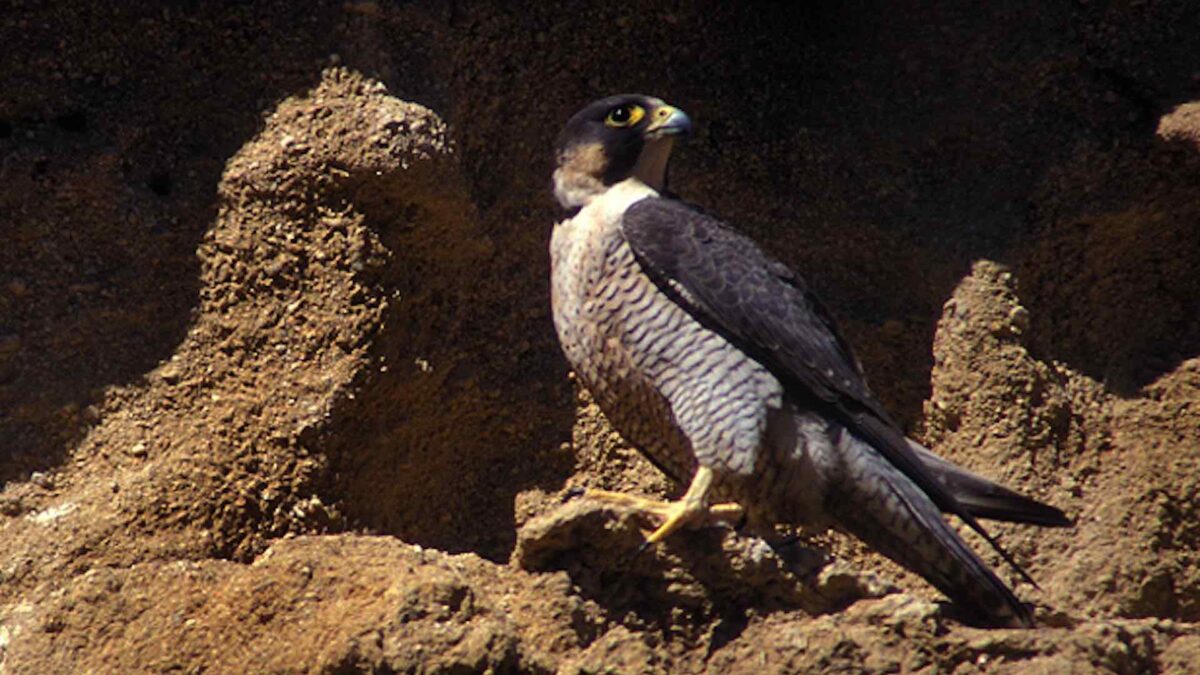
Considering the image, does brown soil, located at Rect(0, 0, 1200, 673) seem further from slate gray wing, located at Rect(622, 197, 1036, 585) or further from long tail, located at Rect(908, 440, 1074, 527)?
slate gray wing, located at Rect(622, 197, 1036, 585)

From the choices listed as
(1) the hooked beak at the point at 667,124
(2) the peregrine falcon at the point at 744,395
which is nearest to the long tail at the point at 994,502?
(2) the peregrine falcon at the point at 744,395

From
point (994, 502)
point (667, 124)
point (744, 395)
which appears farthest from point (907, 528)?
point (667, 124)

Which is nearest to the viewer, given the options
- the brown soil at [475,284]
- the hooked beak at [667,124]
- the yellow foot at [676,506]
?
the yellow foot at [676,506]

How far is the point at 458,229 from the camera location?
6188 millimetres

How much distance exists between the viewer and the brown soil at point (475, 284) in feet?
17.4

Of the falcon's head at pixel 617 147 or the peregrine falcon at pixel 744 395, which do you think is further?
the falcon's head at pixel 617 147

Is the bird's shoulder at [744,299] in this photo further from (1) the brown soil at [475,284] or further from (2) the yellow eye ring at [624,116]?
(1) the brown soil at [475,284]

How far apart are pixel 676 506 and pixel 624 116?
1.53 m

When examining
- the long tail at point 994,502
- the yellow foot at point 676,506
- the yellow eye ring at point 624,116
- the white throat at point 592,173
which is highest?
the yellow eye ring at point 624,116

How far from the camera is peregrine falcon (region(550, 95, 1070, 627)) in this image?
192 inches

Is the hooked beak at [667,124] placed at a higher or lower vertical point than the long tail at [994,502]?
higher

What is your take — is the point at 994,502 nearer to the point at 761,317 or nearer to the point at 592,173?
the point at 761,317

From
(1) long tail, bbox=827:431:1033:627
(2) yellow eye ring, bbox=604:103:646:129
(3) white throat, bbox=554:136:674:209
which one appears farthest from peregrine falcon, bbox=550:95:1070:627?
(2) yellow eye ring, bbox=604:103:646:129

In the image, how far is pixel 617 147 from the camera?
563cm
